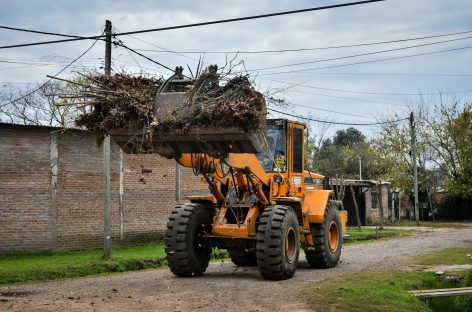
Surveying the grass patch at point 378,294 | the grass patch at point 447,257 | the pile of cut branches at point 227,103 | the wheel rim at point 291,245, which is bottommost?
the grass patch at point 378,294

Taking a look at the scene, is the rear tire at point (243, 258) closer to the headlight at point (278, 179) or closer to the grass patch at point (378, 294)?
the headlight at point (278, 179)

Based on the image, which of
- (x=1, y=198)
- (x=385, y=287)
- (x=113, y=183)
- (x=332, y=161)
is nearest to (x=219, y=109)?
(x=385, y=287)

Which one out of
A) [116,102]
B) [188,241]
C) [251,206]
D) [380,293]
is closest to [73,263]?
[188,241]

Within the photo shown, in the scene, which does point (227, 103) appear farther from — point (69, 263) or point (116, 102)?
point (69, 263)

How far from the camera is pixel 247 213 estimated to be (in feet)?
45.9

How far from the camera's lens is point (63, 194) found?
790 inches

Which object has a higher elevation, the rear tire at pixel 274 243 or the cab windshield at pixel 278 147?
the cab windshield at pixel 278 147

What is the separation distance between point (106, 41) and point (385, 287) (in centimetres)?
1001

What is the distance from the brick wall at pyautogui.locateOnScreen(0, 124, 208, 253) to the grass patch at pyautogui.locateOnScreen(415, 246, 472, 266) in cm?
766

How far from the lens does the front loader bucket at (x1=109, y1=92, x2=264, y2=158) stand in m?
11.2

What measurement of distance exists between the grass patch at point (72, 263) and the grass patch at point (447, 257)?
578 centimetres

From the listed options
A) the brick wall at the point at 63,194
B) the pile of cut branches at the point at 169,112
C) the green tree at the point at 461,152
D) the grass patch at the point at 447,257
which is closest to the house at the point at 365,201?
the green tree at the point at 461,152

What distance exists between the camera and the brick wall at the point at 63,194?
18.9m

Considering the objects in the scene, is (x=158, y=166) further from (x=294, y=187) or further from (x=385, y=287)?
(x=385, y=287)
